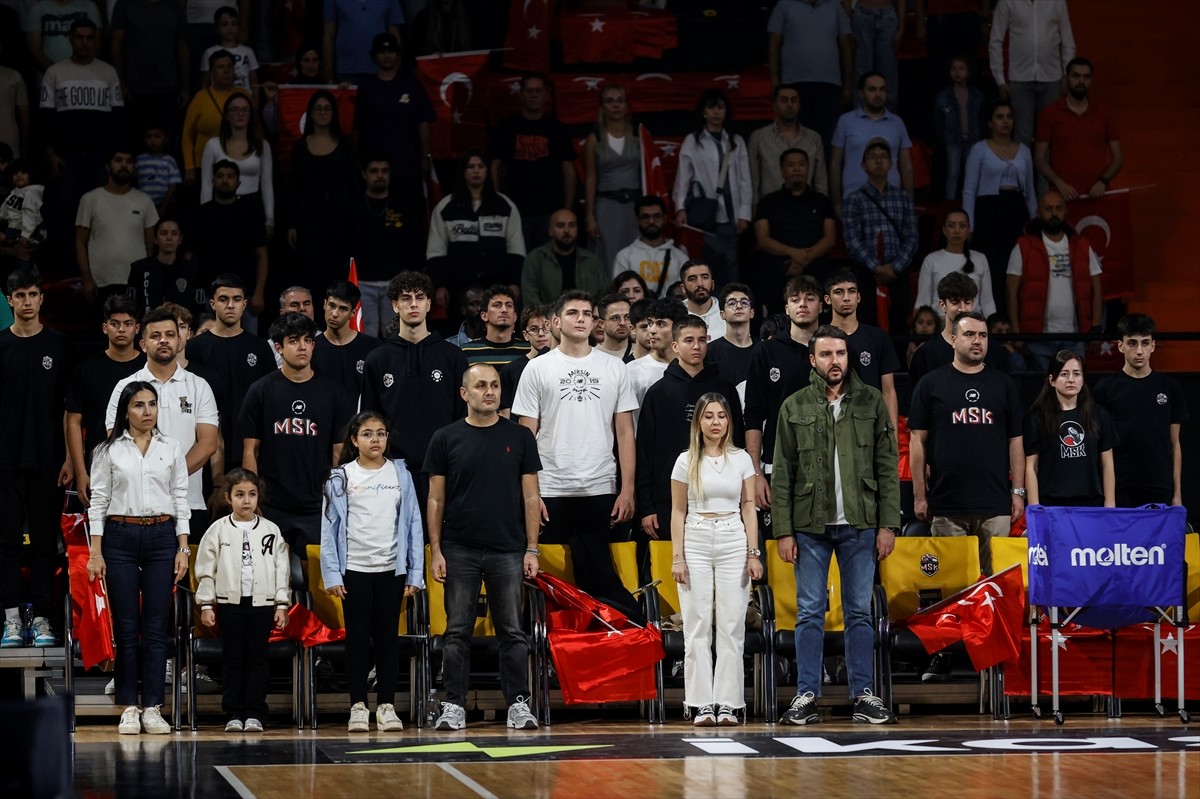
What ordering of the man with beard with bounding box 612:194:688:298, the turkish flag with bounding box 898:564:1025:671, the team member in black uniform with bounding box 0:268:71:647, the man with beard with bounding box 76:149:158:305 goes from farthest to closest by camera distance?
the man with beard with bounding box 76:149:158:305, the man with beard with bounding box 612:194:688:298, the team member in black uniform with bounding box 0:268:71:647, the turkish flag with bounding box 898:564:1025:671

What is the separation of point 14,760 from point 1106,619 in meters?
7.02

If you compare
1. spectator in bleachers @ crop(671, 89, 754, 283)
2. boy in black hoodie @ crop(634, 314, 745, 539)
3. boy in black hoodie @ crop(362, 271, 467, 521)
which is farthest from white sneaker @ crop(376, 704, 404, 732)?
spectator in bleachers @ crop(671, 89, 754, 283)

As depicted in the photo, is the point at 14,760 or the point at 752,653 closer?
the point at 14,760

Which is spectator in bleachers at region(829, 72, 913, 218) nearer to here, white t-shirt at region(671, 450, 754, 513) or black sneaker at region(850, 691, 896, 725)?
Result: white t-shirt at region(671, 450, 754, 513)

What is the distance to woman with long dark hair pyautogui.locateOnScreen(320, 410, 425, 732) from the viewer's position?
10.2m

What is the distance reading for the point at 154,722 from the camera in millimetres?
9969

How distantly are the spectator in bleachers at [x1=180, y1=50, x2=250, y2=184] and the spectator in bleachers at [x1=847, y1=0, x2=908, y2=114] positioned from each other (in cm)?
563

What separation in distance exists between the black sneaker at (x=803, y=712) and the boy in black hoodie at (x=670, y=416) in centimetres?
135

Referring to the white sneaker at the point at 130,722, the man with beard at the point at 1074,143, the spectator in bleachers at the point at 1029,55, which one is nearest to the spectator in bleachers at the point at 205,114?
the white sneaker at the point at 130,722

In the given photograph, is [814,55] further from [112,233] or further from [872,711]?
[872,711]

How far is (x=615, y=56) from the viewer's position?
58.5ft

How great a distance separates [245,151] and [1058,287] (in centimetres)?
Answer: 677

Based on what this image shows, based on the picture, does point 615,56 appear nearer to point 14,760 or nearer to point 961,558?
point 961,558

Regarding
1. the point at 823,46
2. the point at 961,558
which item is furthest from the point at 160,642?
Answer: the point at 823,46
